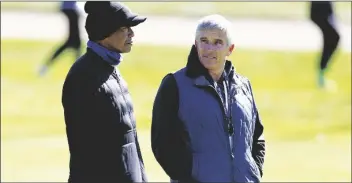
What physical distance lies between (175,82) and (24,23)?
1903 centimetres

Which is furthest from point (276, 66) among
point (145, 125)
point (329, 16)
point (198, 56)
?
point (198, 56)

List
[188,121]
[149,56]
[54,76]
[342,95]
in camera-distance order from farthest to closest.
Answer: [149,56]
[54,76]
[342,95]
[188,121]

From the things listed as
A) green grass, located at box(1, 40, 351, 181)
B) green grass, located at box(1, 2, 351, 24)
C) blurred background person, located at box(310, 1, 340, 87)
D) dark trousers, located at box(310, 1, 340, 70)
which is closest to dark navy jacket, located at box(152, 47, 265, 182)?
green grass, located at box(1, 40, 351, 181)

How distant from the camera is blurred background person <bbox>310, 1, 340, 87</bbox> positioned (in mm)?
18128

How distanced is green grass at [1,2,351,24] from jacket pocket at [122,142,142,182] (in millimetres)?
19905

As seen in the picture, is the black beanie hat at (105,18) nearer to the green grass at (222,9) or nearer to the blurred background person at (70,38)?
the blurred background person at (70,38)

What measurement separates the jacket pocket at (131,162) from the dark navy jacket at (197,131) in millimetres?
243

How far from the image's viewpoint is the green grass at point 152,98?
11.4 metres

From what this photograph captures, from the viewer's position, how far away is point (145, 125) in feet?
46.3

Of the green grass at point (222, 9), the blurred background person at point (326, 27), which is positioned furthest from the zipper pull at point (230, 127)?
the green grass at point (222, 9)

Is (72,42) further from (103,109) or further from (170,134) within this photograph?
(170,134)

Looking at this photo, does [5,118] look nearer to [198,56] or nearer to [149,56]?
[149,56]

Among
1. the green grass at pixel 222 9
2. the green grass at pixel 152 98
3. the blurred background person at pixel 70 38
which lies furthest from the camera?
the green grass at pixel 222 9

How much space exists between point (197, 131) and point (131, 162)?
1.75 feet
